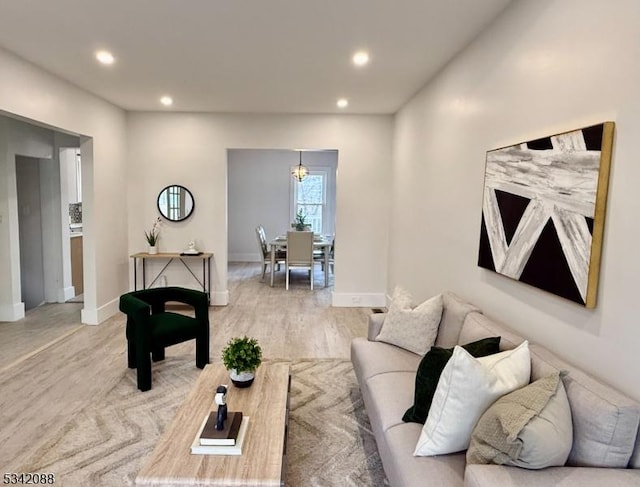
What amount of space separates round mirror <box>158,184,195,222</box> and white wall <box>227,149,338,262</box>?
4.32 m

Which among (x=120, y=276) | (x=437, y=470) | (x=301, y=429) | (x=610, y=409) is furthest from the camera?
(x=120, y=276)

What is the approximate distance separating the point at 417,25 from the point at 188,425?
9.00 feet

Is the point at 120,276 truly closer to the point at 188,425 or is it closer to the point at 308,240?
the point at 308,240

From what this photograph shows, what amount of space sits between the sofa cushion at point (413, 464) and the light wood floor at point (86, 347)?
1.99 meters

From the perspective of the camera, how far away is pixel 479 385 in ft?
5.22

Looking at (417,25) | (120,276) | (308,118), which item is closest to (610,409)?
(417,25)

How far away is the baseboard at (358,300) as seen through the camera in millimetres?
5789

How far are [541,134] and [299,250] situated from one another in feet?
16.7

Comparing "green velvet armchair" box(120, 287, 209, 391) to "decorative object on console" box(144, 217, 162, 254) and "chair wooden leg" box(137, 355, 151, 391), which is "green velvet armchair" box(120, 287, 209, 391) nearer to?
"chair wooden leg" box(137, 355, 151, 391)

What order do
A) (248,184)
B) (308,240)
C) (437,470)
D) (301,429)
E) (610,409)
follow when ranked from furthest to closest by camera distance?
1. (248,184)
2. (308,240)
3. (301,429)
4. (437,470)
5. (610,409)

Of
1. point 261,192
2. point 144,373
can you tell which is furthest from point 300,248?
point 144,373

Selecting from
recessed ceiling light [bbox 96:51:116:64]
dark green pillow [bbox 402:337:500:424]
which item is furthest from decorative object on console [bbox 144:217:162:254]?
dark green pillow [bbox 402:337:500:424]

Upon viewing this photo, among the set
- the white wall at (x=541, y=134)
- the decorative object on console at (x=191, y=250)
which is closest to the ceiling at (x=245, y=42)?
the white wall at (x=541, y=134)

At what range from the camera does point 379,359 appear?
2.66 m
